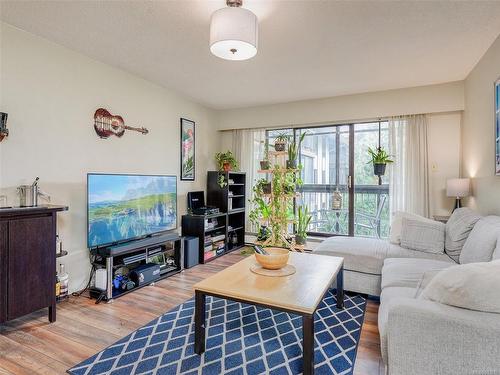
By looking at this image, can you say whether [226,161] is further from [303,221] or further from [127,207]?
[127,207]

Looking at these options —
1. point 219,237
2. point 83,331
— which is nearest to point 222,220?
point 219,237

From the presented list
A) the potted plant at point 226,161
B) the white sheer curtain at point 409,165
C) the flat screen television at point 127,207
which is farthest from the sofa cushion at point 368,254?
the potted plant at point 226,161

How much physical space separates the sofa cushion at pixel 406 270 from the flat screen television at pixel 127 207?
102 inches

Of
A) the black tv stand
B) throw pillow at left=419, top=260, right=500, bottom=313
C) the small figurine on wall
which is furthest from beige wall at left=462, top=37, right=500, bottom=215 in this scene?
the small figurine on wall

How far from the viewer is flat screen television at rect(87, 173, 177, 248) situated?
284 centimetres

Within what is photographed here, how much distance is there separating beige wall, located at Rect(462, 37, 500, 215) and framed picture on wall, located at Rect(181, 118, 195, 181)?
372 cm

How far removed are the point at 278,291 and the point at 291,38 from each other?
2.15 metres

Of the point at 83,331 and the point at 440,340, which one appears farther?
the point at 83,331

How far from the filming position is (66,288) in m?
2.76

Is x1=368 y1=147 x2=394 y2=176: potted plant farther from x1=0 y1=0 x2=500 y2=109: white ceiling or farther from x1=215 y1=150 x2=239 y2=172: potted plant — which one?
x1=215 y1=150 x2=239 y2=172: potted plant

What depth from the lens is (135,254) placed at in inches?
128

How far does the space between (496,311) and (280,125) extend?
158 inches

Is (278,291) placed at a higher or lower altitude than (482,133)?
lower

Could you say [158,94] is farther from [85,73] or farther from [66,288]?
[66,288]
